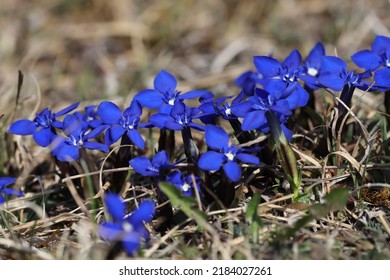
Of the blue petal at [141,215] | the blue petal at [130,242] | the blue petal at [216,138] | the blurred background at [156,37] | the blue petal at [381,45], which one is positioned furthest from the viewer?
the blurred background at [156,37]

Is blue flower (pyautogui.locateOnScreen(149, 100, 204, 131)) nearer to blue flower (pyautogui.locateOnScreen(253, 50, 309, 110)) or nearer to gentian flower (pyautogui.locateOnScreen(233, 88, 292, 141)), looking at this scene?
gentian flower (pyautogui.locateOnScreen(233, 88, 292, 141))

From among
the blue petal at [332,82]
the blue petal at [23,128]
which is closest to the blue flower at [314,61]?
the blue petal at [332,82]

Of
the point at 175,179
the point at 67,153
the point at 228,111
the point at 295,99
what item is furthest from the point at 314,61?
the point at 67,153

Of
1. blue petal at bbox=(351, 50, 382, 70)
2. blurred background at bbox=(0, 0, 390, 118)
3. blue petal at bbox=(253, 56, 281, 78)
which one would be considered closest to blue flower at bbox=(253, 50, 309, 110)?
blue petal at bbox=(253, 56, 281, 78)

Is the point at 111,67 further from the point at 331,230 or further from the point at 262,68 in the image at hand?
the point at 331,230

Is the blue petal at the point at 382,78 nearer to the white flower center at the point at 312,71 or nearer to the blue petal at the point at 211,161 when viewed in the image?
the white flower center at the point at 312,71
